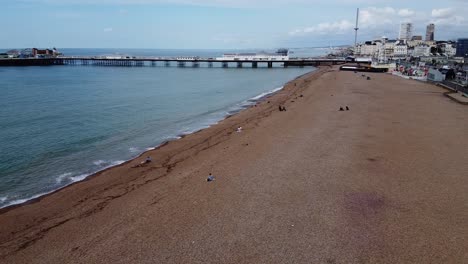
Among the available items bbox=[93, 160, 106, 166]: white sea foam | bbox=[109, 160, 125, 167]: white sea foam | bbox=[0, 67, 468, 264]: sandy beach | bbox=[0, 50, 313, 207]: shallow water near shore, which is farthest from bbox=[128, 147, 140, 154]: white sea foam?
bbox=[93, 160, 106, 166]: white sea foam

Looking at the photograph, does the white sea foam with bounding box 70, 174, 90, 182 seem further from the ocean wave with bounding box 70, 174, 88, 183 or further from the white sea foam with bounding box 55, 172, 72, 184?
the white sea foam with bounding box 55, 172, 72, 184

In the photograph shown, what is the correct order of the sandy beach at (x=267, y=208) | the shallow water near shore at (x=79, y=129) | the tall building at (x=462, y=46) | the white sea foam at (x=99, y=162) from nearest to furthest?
the sandy beach at (x=267, y=208)
the shallow water near shore at (x=79, y=129)
the white sea foam at (x=99, y=162)
the tall building at (x=462, y=46)

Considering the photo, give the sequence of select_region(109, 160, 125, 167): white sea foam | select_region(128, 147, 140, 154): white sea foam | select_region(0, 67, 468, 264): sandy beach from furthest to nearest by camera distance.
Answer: select_region(128, 147, 140, 154): white sea foam, select_region(109, 160, 125, 167): white sea foam, select_region(0, 67, 468, 264): sandy beach

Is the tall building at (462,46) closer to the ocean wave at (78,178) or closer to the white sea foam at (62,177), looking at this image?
the ocean wave at (78,178)

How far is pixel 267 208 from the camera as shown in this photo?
7879 millimetres

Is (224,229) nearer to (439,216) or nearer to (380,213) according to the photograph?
(380,213)

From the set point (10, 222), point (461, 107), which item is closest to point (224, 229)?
point (10, 222)

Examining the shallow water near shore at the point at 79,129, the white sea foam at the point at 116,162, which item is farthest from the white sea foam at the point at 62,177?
the white sea foam at the point at 116,162

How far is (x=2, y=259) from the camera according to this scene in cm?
657

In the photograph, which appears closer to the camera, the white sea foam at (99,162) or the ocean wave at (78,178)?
the ocean wave at (78,178)

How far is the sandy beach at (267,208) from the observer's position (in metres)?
6.25

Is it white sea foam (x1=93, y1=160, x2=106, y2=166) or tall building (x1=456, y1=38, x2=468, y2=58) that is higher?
tall building (x1=456, y1=38, x2=468, y2=58)

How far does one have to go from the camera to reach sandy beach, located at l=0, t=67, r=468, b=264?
6254 mm

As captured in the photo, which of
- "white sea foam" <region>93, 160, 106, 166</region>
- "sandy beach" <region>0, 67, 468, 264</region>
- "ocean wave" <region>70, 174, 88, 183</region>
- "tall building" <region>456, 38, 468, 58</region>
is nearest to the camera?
"sandy beach" <region>0, 67, 468, 264</region>
